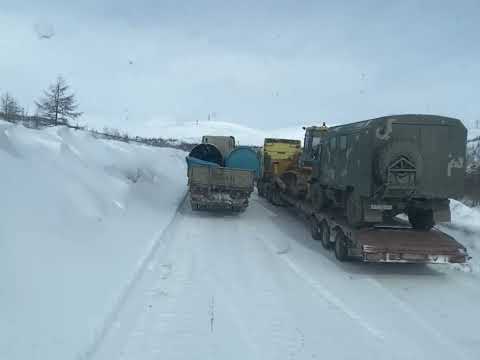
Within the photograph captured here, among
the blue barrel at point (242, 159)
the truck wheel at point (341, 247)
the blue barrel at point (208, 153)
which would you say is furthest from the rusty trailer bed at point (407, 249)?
the blue barrel at point (208, 153)

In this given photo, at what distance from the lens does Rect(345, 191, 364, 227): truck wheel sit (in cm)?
762

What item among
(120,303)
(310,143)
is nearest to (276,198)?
(310,143)

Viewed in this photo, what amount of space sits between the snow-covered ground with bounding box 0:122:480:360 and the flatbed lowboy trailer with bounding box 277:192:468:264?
38cm

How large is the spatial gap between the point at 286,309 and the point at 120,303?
85.4 inches

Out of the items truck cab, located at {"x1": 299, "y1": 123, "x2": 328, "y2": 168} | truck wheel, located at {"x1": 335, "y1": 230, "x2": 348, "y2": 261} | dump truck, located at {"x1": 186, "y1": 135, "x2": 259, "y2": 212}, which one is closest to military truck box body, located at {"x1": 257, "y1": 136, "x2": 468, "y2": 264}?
truck wheel, located at {"x1": 335, "y1": 230, "x2": 348, "y2": 261}

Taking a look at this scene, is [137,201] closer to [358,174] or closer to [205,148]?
[205,148]

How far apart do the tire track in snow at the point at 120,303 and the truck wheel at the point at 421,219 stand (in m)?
5.34

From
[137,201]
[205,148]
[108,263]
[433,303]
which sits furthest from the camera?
[205,148]

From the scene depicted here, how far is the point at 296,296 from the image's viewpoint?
5848mm

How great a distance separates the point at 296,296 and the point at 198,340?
1.97 meters

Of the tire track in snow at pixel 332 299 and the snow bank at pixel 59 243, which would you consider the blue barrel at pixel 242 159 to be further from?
the tire track in snow at pixel 332 299

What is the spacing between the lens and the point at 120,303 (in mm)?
5066

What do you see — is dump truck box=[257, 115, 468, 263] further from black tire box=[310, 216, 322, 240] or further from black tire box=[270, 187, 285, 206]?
black tire box=[270, 187, 285, 206]

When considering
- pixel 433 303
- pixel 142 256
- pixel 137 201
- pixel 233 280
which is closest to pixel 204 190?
pixel 137 201
